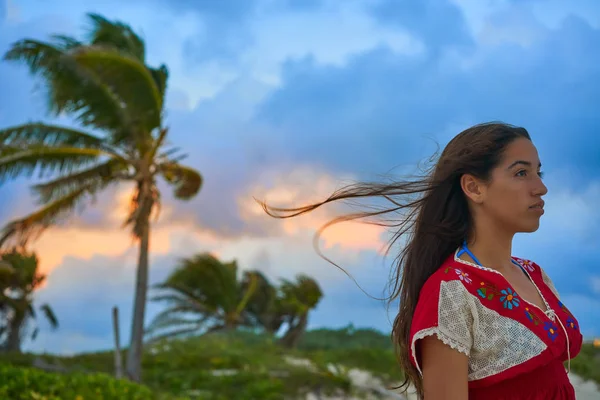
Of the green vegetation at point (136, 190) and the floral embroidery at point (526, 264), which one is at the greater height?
the green vegetation at point (136, 190)

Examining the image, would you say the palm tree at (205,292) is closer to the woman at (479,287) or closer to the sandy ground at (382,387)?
the sandy ground at (382,387)

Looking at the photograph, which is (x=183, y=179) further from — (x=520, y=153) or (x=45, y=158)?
(x=520, y=153)

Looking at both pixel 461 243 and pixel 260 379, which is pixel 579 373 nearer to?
pixel 260 379

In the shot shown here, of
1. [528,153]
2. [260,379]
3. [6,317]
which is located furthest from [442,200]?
[6,317]

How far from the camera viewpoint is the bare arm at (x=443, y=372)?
1949mm

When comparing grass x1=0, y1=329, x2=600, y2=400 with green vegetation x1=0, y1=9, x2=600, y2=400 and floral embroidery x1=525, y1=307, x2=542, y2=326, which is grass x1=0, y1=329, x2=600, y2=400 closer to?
green vegetation x1=0, y1=9, x2=600, y2=400

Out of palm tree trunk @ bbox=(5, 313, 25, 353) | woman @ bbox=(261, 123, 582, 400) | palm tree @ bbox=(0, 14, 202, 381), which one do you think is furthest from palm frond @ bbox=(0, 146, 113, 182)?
woman @ bbox=(261, 123, 582, 400)

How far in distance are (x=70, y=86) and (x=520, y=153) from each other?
12953 millimetres

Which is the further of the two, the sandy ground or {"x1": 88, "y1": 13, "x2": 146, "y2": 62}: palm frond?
{"x1": 88, "y1": 13, "x2": 146, "y2": 62}: palm frond

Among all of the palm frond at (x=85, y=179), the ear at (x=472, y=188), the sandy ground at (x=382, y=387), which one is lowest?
the ear at (x=472, y=188)

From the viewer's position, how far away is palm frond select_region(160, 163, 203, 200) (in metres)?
14.4

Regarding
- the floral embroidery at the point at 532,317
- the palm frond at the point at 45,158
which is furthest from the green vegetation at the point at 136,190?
the floral embroidery at the point at 532,317

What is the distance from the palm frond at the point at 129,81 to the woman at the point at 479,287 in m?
11.6

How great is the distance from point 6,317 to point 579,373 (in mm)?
14556
